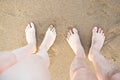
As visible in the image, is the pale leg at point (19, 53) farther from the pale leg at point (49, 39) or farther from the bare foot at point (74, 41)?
the bare foot at point (74, 41)

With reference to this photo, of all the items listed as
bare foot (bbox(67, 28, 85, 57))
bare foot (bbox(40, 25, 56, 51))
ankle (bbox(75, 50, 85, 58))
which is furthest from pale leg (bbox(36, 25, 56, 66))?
ankle (bbox(75, 50, 85, 58))

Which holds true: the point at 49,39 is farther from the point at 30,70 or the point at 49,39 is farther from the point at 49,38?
the point at 30,70

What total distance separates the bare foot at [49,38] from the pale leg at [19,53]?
82mm

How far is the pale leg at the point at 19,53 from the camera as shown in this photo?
4.19ft

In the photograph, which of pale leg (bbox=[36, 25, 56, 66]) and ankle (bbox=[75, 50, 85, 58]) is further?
pale leg (bbox=[36, 25, 56, 66])

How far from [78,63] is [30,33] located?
20.0 inches

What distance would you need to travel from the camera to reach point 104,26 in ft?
5.76

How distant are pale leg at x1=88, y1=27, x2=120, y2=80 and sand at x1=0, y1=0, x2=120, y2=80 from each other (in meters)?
0.05

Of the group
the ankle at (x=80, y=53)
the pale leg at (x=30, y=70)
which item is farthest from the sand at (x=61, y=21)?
the pale leg at (x=30, y=70)

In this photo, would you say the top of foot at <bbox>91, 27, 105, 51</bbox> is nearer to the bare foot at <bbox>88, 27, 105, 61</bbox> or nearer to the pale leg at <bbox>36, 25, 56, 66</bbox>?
the bare foot at <bbox>88, 27, 105, 61</bbox>

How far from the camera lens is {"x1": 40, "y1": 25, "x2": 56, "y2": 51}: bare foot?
1732 mm

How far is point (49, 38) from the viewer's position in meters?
1.76

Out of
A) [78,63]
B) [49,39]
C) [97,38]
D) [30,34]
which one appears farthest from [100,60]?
[30,34]

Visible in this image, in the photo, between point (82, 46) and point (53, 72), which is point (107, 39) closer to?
point (82, 46)
